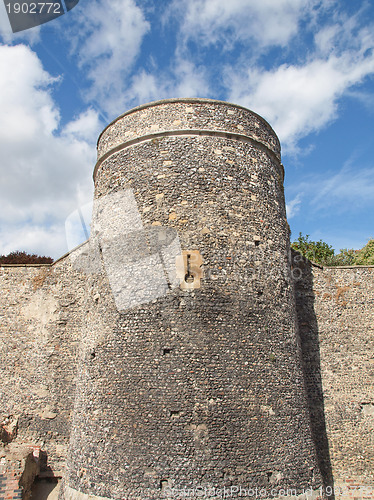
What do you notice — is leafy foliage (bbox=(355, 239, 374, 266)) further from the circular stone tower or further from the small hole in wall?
the small hole in wall

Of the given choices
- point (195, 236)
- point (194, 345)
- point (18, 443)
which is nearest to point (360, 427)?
point (194, 345)

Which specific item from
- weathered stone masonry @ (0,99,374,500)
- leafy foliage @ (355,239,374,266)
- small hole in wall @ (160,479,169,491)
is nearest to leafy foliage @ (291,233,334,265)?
leafy foliage @ (355,239,374,266)

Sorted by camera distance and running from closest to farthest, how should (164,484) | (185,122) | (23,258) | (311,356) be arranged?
(164,484) < (185,122) < (311,356) < (23,258)

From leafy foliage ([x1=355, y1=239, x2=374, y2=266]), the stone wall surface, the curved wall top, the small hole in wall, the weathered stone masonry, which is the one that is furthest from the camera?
leafy foliage ([x1=355, y1=239, x2=374, y2=266])

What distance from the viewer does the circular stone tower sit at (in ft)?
24.0

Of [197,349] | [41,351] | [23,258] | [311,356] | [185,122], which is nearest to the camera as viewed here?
[197,349]

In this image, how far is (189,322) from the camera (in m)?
8.05

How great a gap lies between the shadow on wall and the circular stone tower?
264 cm

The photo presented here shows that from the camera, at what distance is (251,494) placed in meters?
7.09

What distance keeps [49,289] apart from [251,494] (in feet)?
29.1

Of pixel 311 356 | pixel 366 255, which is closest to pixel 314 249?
pixel 366 255

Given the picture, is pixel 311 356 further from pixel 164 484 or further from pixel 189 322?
pixel 164 484

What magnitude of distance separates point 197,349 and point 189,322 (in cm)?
60

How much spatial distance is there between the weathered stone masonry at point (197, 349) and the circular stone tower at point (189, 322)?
3 cm
